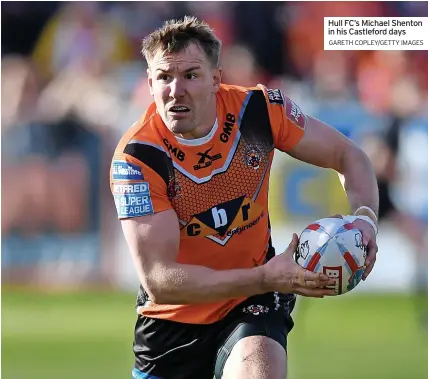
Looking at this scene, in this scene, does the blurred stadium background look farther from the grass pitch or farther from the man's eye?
the man's eye

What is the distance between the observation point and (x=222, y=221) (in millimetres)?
5719

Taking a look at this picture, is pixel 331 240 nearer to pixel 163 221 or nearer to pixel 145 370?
pixel 163 221

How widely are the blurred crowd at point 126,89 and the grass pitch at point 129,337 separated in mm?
1119

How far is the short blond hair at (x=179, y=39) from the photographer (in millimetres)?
5539

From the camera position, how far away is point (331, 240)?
5082mm

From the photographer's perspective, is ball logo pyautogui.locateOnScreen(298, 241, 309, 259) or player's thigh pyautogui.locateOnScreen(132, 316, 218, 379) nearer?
ball logo pyautogui.locateOnScreen(298, 241, 309, 259)

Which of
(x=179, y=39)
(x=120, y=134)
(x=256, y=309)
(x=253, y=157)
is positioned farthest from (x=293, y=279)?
(x=120, y=134)

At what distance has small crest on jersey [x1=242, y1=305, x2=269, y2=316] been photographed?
5.61 m

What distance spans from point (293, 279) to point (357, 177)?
4.04 ft

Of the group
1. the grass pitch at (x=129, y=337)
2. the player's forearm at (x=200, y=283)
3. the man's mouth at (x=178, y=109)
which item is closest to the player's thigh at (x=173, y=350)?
the player's forearm at (x=200, y=283)

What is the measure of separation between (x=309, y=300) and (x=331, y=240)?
7.13 meters

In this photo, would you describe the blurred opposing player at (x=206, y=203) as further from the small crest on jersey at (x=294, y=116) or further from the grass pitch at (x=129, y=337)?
the grass pitch at (x=129, y=337)
